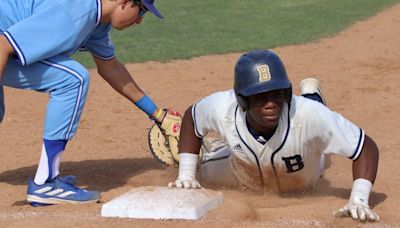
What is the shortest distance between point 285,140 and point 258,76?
45 centimetres

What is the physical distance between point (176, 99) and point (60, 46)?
357 centimetres

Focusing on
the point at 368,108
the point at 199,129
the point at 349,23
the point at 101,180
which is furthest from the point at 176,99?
the point at 349,23

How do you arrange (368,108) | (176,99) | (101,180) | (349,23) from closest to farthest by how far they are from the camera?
(101,180)
(368,108)
(176,99)
(349,23)

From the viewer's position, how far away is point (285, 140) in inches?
191

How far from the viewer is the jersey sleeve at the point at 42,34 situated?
4832 millimetres

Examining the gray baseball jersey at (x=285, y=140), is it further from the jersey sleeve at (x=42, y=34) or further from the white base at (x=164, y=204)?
the jersey sleeve at (x=42, y=34)

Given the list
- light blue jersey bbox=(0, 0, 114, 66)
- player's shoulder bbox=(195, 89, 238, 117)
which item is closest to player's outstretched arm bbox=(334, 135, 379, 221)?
player's shoulder bbox=(195, 89, 238, 117)

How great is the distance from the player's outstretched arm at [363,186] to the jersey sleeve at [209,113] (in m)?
0.85

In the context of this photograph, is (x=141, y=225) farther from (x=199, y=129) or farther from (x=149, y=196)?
(x=199, y=129)

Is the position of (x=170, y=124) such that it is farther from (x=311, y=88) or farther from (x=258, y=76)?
(x=258, y=76)

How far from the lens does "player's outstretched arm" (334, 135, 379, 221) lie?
437 centimetres

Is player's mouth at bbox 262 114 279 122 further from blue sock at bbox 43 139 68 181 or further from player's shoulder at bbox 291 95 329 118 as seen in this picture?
blue sock at bbox 43 139 68 181

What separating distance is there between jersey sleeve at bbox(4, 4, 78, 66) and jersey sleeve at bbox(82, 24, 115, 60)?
2.21ft

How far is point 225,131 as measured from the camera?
5.00m
